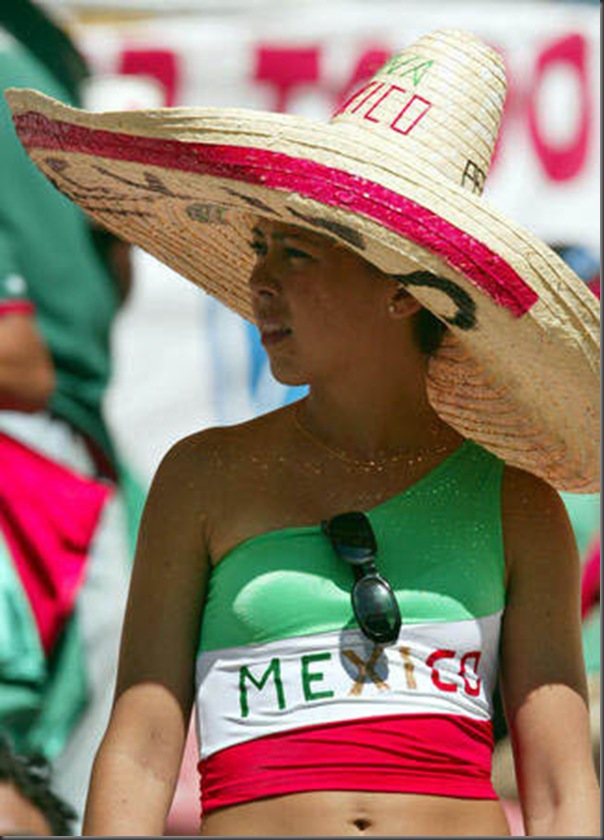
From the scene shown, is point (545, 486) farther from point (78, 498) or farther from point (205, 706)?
point (78, 498)

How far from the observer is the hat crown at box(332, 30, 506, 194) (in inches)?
105

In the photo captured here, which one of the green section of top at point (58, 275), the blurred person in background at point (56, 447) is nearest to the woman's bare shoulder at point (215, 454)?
the blurred person in background at point (56, 447)

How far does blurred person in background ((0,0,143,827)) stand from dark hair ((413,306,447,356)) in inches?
79.8

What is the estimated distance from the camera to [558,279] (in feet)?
8.46

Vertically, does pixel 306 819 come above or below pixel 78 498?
below

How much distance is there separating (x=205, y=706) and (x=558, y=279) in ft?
2.29

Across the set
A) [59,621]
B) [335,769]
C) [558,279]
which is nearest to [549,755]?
[335,769]

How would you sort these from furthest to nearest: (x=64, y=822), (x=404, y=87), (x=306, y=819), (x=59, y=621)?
1. (x=59, y=621)
2. (x=64, y=822)
3. (x=404, y=87)
4. (x=306, y=819)

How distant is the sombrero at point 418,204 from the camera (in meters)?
2.50

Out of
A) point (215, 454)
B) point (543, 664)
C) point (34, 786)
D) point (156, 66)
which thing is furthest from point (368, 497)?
point (156, 66)

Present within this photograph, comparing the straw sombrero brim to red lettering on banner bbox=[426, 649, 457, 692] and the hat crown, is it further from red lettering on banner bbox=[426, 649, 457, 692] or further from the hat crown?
red lettering on banner bbox=[426, 649, 457, 692]

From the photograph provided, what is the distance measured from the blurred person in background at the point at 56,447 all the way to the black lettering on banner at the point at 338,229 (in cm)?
224

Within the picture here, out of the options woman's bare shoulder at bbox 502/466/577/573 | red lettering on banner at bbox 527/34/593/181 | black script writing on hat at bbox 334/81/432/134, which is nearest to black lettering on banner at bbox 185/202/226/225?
black script writing on hat at bbox 334/81/432/134

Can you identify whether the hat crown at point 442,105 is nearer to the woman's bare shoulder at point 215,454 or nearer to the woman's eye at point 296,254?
the woman's eye at point 296,254
